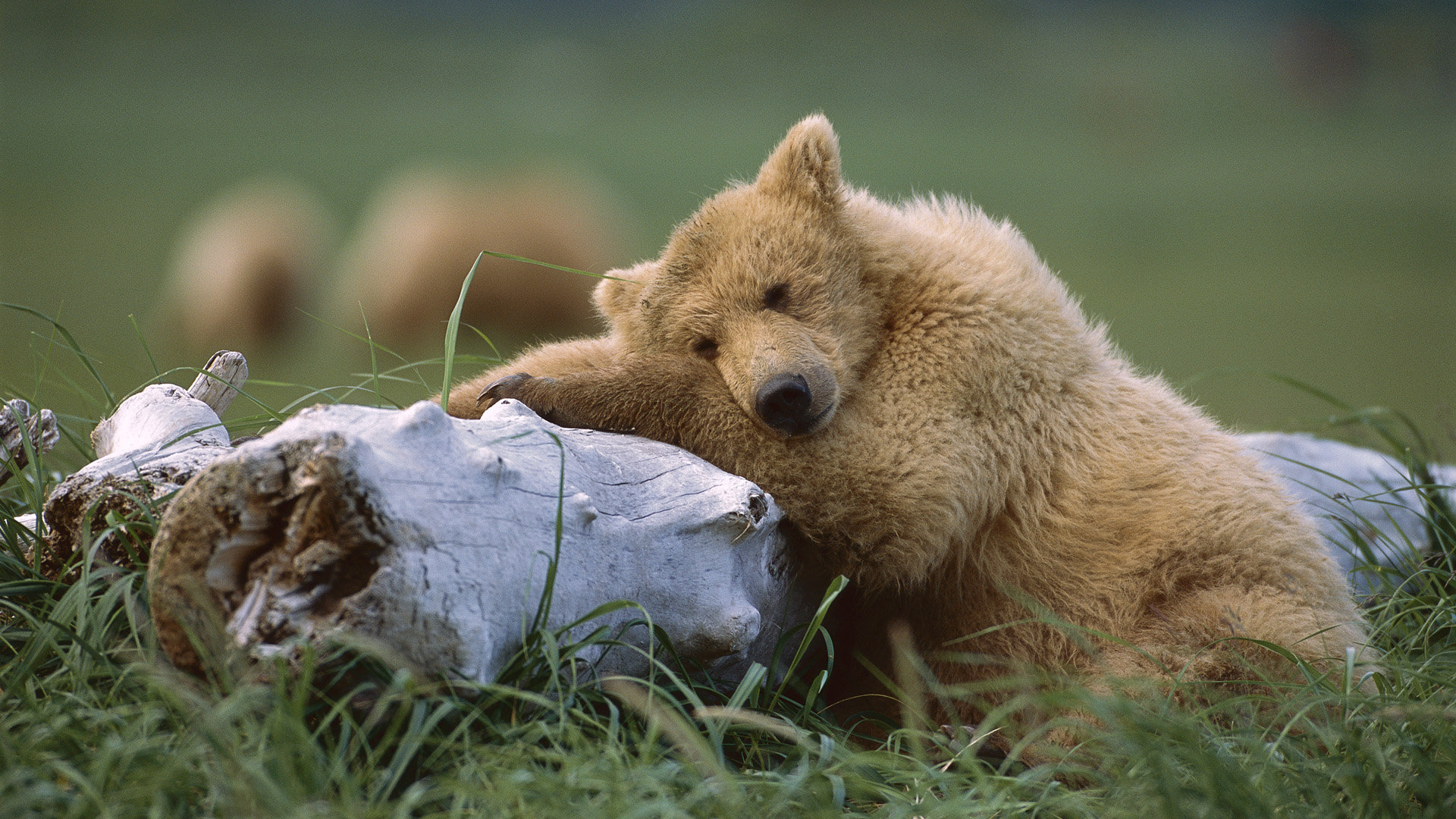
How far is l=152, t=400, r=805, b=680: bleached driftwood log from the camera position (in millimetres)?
1800

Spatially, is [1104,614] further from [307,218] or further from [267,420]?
[307,218]

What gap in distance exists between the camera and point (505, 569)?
6.60 ft

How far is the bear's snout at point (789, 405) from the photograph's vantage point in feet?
8.09

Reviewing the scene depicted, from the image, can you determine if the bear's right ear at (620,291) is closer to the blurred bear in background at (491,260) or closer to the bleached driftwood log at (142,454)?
the bleached driftwood log at (142,454)

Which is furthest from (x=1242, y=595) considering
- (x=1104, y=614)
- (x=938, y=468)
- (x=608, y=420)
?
(x=608, y=420)

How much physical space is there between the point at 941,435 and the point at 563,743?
120 cm

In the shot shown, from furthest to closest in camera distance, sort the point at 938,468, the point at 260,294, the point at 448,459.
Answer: the point at 260,294
the point at 938,468
the point at 448,459

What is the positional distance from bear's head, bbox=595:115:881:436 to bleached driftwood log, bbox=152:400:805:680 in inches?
14.7

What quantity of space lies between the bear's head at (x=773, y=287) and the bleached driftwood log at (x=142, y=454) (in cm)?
114

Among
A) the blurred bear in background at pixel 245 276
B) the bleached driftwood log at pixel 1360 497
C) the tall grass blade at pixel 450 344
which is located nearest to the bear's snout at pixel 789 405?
the tall grass blade at pixel 450 344

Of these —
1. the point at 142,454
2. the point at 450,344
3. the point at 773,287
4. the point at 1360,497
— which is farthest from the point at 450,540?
the point at 1360,497

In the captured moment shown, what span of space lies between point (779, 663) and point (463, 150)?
2033cm

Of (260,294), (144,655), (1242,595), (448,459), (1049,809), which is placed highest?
(1242,595)

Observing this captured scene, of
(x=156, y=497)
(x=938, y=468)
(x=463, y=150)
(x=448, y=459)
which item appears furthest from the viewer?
(x=463, y=150)
